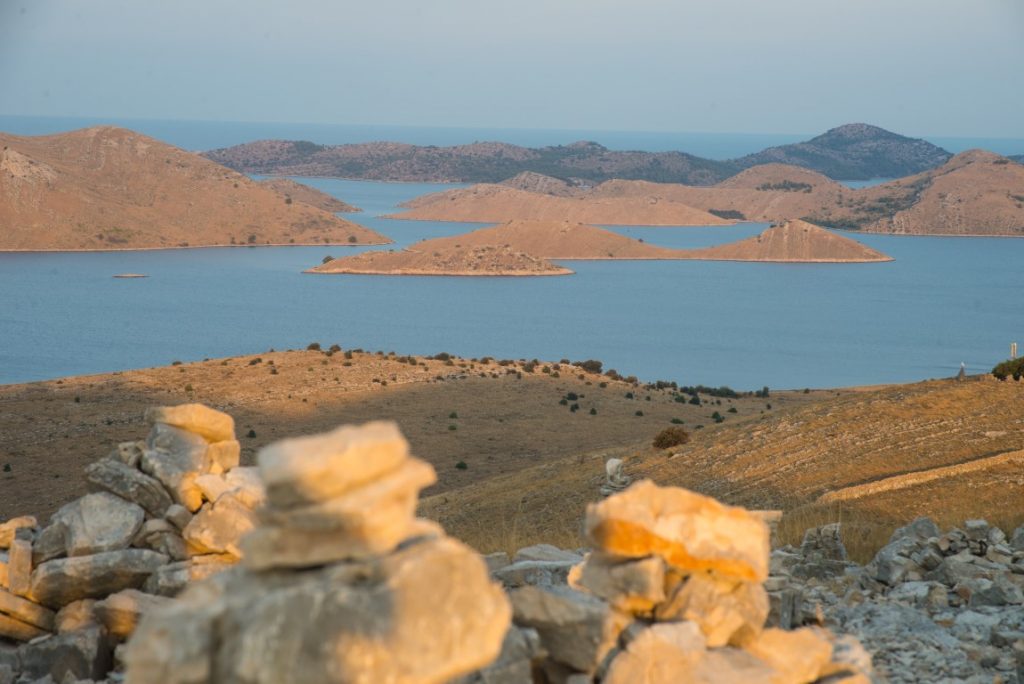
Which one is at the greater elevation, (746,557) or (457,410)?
(746,557)

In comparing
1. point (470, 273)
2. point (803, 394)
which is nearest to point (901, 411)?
point (803, 394)

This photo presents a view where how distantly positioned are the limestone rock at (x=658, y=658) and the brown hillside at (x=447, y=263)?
140295mm

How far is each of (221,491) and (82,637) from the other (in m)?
1.59

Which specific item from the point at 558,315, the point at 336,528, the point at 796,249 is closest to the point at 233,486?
the point at 336,528

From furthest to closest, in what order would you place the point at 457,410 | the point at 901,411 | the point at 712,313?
1. the point at 712,313
2. the point at 457,410
3. the point at 901,411

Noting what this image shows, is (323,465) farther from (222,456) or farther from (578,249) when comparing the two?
(578,249)

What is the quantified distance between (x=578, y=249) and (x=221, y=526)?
529 ft

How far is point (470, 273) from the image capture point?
148375mm

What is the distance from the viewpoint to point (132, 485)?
10.7 meters

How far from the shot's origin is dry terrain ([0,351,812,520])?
3400 centimetres

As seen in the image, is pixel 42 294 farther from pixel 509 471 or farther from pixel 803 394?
pixel 509 471

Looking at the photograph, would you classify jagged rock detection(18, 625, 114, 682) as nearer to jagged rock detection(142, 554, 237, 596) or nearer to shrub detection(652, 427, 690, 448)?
jagged rock detection(142, 554, 237, 596)

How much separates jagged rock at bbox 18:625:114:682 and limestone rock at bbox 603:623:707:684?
495cm

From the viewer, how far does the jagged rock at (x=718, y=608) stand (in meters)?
6.74
